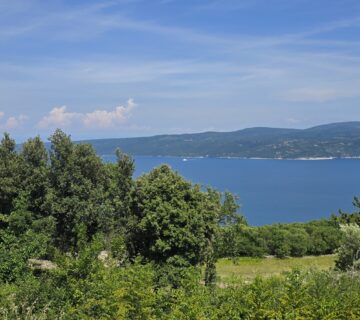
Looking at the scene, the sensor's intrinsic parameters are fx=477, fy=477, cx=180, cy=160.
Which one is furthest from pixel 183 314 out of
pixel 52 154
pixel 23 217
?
pixel 52 154

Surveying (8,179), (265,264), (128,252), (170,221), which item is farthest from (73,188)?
(265,264)

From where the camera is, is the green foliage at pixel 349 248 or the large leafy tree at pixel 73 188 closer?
the green foliage at pixel 349 248

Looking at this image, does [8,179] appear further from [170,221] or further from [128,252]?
[170,221]

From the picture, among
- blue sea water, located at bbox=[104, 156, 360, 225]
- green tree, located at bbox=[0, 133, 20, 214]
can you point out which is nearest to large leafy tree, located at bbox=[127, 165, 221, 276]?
green tree, located at bbox=[0, 133, 20, 214]

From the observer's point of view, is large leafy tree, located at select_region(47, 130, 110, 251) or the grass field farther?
the grass field

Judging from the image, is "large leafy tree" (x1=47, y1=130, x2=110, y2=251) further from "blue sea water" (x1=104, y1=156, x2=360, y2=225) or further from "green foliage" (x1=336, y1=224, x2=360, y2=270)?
"blue sea water" (x1=104, y1=156, x2=360, y2=225)

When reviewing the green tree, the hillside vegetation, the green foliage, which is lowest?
the green foliage

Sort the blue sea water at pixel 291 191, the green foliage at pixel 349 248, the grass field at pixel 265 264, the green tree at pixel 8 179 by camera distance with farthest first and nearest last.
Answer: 1. the blue sea water at pixel 291 191
2. the grass field at pixel 265 264
3. the green tree at pixel 8 179
4. the green foliage at pixel 349 248

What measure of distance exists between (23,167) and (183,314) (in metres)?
16.5

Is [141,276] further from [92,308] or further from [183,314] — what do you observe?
[183,314]

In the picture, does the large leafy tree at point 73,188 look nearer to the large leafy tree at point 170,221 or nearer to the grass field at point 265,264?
the large leafy tree at point 170,221

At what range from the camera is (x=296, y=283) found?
11.7 m

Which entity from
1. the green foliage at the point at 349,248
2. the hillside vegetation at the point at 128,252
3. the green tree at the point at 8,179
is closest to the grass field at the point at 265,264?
the hillside vegetation at the point at 128,252

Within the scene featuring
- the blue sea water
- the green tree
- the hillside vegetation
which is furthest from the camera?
the blue sea water
